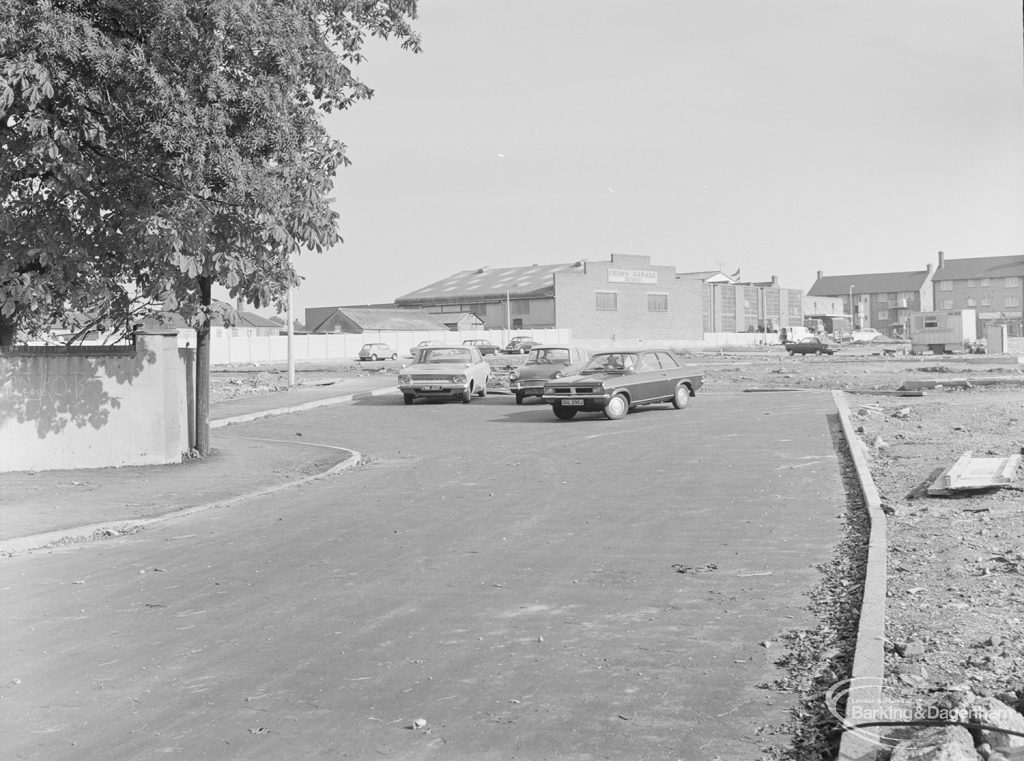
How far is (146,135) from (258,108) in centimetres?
150

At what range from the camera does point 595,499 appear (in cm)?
1247

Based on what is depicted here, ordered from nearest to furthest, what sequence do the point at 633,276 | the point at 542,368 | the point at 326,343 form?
the point at 542,368, the point at 326,343, the point at 633,276

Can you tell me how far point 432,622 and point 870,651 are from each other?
2748 mm

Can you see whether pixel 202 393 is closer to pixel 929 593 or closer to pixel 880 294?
pixel 929 593

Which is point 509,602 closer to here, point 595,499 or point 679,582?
point 679,582

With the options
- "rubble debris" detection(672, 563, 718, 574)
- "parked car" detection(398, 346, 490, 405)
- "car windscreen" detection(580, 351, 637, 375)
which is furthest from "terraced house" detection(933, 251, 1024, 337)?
"rubble debris" detection(672, 563, 718, 574)

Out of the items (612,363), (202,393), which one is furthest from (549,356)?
(202,393)

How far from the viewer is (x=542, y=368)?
2717 centimetres

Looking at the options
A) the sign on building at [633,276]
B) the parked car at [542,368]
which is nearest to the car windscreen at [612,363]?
the parked car at [542,368]

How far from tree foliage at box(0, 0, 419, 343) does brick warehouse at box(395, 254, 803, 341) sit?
274ft

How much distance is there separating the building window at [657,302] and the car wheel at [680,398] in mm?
88765

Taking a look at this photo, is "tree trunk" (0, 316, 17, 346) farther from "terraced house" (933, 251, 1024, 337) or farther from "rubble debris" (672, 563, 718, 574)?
"terraced house" (933, 251, 1024, 337)

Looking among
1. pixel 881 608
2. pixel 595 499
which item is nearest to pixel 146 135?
pixel 595 499

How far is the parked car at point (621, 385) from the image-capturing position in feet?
74.6
